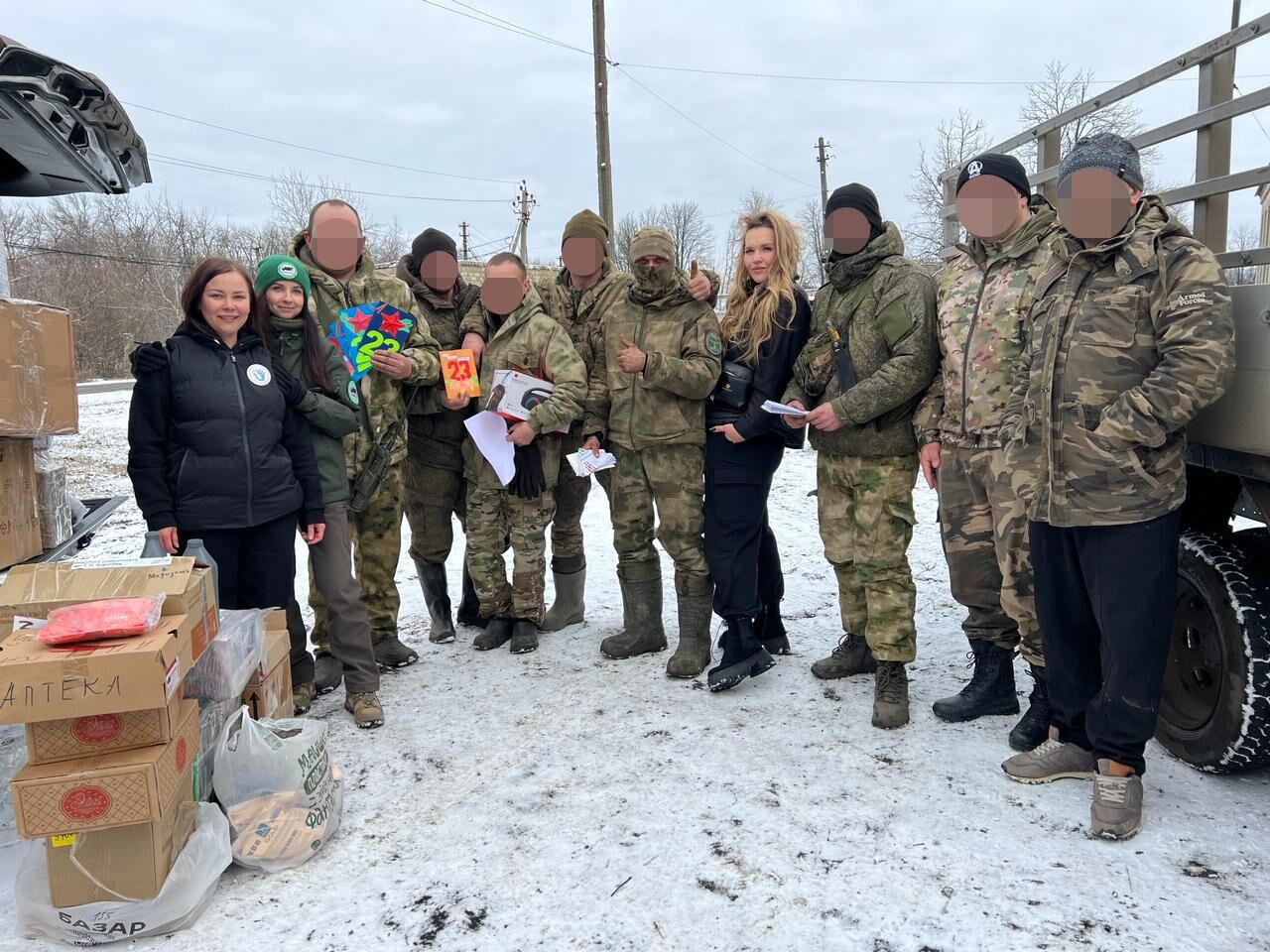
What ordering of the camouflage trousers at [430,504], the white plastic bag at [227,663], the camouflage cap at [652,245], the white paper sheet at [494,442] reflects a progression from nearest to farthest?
1. the white plastic bag at [227,663]
2. the camouflage cap at [652,245]
3. the white paper sheet at [494,442]
4. the camouflage trousers at [430,504]

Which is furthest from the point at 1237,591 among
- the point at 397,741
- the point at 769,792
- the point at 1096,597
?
the point at 397,741

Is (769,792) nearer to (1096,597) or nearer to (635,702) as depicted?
(635,702)

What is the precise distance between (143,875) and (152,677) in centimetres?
59

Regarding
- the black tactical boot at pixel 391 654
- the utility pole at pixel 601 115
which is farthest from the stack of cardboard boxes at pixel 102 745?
the utility pole at pixel 601 115

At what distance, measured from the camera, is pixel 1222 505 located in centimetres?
302

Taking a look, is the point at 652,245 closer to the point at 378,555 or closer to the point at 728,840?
the point at 378,555

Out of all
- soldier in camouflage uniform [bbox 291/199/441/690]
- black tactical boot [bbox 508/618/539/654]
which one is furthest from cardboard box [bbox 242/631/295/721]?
black tactical boot [bbox 508/618/539/654]

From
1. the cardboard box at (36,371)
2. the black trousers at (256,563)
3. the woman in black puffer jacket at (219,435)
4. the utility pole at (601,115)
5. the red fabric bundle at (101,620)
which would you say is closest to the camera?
the red fabric bundle at (101,620)

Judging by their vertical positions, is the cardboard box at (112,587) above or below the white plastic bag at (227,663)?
above

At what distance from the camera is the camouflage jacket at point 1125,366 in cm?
238

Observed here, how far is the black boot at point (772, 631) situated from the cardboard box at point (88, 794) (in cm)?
294

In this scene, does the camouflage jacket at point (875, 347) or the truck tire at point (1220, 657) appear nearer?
the truck tire at point (1220, 657)

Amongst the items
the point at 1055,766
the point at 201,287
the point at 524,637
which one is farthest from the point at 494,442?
the point at 1055,766

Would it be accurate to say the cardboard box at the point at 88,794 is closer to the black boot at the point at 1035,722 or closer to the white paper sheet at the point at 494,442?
the white paper sheet at the point at 494,442
